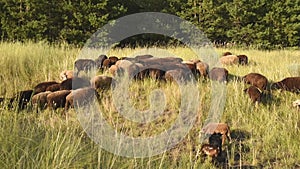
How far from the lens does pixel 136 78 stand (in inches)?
180

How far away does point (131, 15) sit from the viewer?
1566cm

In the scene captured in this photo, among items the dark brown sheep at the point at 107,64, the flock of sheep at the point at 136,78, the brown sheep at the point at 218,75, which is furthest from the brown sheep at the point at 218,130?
the dark brown sheep at the point at 107,64

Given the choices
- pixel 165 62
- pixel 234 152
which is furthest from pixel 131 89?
pixel 234 152

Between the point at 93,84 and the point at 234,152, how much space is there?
2.05m

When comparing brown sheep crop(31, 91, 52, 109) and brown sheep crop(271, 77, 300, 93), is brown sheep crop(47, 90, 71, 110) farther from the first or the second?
brown sheep crop(271, 77, 300, 93)

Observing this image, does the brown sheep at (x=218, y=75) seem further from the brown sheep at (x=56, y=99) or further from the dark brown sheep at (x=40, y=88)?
the dark brown sheep at (x=40, y=88)

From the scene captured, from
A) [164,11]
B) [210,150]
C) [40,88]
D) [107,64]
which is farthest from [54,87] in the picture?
[164,11]

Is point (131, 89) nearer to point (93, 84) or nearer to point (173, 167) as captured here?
point (93, 84)

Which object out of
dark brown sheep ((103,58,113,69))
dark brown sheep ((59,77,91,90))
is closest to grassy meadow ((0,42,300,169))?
dark brown sheep ((59,77,91,90))

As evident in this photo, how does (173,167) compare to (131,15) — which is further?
(131,15)

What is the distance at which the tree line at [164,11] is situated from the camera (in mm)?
12977

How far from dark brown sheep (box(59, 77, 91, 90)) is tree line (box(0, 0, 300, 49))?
8883 mm

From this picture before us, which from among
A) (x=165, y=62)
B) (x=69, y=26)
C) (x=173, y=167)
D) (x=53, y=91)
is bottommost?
(x=173, y=167)

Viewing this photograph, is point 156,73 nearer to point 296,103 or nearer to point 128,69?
point 128,69
